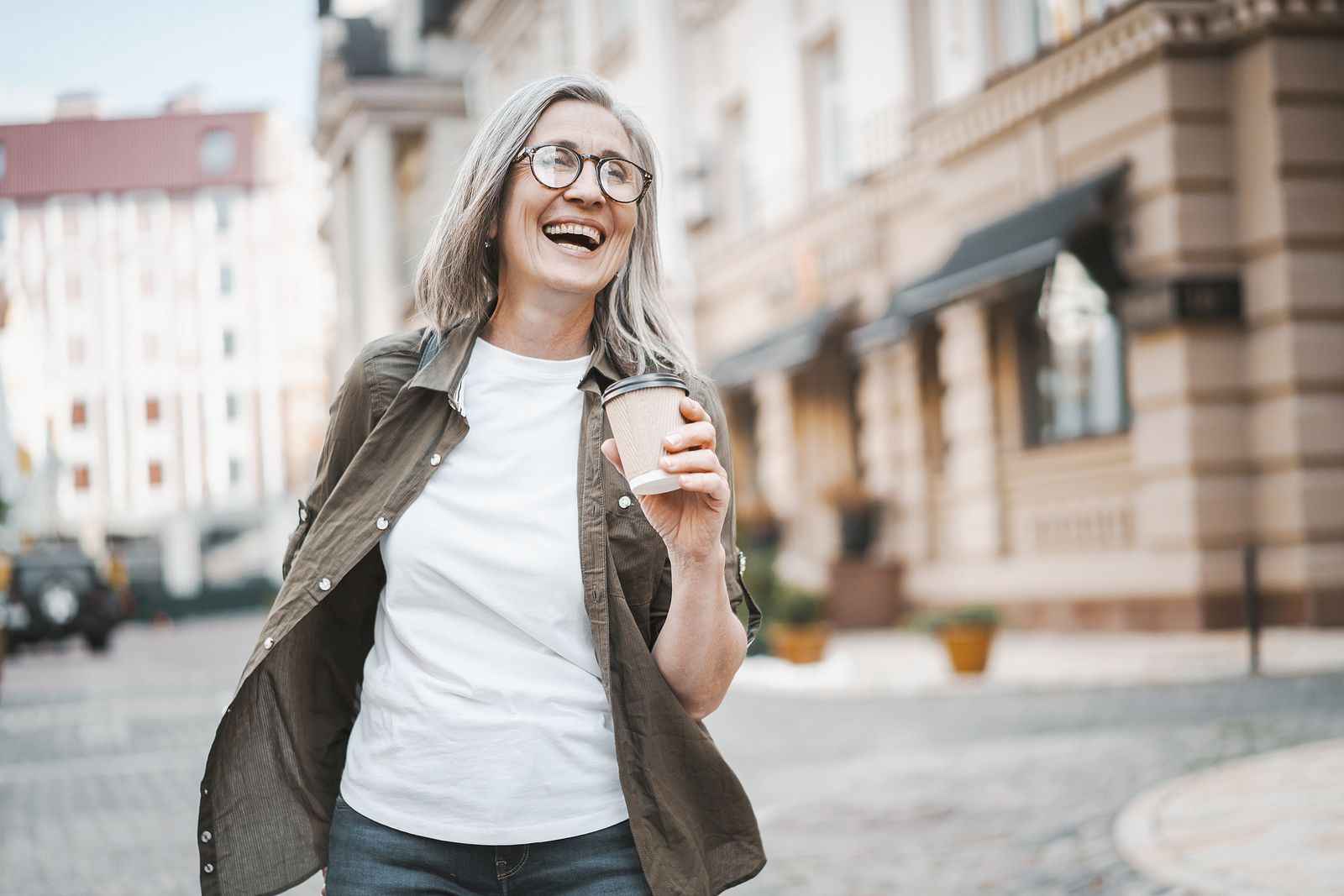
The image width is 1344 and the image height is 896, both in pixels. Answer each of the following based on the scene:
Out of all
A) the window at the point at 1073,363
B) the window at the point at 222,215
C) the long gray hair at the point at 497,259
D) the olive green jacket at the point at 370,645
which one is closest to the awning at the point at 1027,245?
the window at the point at 1073,363

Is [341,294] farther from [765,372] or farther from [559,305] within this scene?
[559,305]

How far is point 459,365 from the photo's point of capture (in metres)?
2.32

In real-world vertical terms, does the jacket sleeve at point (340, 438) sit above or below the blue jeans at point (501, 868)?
above

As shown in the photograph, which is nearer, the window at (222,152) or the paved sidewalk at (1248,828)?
the paved sidewalk at (1248,828)

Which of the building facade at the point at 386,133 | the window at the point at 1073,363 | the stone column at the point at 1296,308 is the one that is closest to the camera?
the stone column at the point at 1296,308

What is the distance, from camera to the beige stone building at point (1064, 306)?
1365cm

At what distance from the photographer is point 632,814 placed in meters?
2.14

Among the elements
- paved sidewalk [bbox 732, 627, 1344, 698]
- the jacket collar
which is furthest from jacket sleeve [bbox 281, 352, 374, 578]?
paved sidewalk [bbox 732, 627, 1344, 698]

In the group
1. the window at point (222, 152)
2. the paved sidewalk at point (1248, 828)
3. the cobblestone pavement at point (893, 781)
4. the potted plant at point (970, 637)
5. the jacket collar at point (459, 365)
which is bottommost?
the cobblestone pavement at point (893, 781)

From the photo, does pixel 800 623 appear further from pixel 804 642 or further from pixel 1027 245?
pixel 1027 245

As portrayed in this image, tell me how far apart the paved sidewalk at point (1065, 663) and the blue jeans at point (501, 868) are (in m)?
9.47

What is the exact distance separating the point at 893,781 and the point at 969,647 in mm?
4703

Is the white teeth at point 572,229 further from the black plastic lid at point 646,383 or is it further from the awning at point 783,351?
the awning at point 783,351

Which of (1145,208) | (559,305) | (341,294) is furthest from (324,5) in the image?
(559,305)
